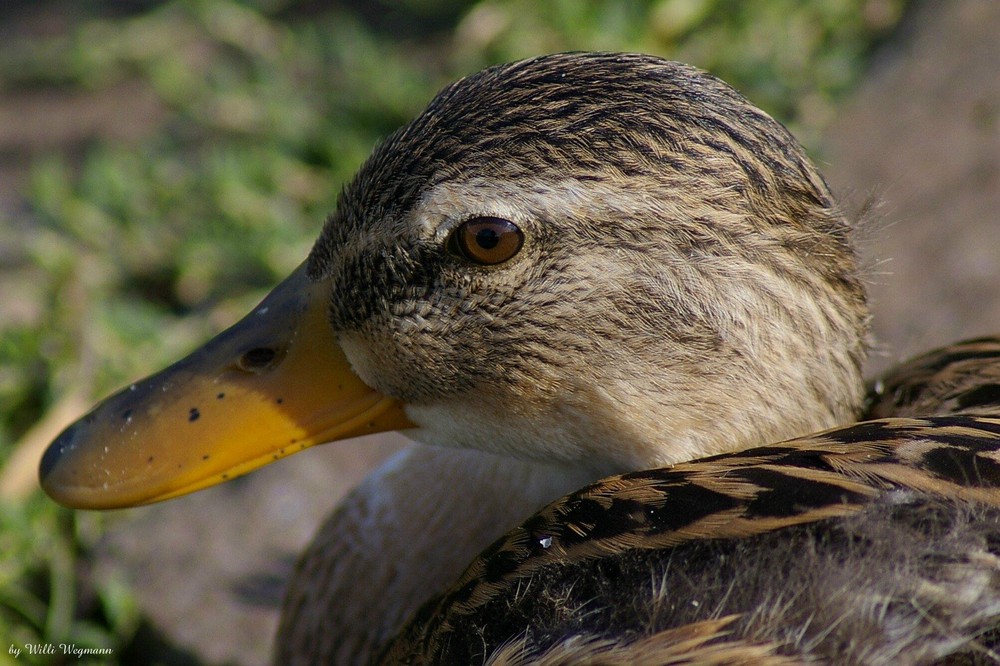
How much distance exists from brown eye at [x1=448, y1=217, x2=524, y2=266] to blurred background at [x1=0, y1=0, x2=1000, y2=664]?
0.60 metres

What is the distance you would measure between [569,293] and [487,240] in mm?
150

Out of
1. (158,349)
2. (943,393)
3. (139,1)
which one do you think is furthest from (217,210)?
(943,393)

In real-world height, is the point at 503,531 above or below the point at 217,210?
below

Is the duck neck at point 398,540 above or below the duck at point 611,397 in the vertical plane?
below

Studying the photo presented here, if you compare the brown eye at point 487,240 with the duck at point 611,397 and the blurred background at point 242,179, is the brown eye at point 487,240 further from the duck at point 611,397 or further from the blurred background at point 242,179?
the blurred background at point 242,179

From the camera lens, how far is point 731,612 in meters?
1.42

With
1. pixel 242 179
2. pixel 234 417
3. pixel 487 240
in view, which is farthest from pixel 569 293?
pixel 242 179

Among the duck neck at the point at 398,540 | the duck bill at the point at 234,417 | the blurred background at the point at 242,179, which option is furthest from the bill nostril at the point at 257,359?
the blurred background at the point at 242,179

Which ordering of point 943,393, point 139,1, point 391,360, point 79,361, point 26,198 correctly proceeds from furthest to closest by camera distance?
point 139,1 < point 26,198 < point 79,361 < point 943,393 < point 391,360

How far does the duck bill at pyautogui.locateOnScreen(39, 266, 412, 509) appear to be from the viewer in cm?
185

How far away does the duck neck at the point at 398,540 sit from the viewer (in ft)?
6.35

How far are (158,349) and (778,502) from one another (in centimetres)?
211

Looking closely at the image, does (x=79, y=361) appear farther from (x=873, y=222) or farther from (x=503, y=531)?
(x=873, y=222)

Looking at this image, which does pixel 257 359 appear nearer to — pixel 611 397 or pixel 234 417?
pixel 234 417
